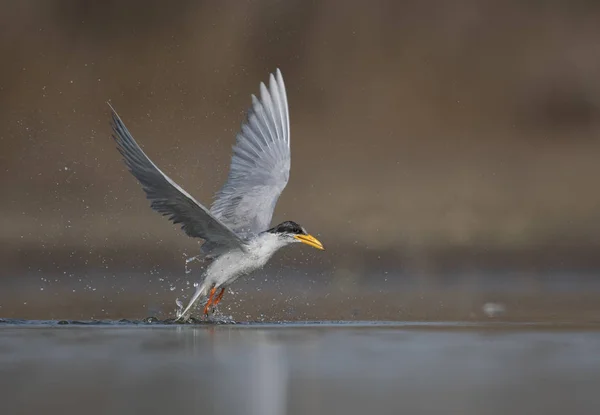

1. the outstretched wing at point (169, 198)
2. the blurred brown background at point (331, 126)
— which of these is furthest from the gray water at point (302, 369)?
the blurred brown background at point (331, 126)

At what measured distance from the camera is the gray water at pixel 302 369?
825cm

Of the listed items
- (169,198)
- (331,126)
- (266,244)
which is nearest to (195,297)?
(266,244)

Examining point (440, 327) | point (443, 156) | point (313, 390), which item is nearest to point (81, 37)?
point (443, 156)

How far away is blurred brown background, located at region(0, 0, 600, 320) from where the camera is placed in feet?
62.7

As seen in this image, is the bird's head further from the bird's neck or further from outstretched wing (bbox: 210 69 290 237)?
outstretched wing (bbox: 210 69 290 237)

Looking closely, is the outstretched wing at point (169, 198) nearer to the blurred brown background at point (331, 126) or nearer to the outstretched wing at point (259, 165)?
the outstretched wing at point (259, 165)

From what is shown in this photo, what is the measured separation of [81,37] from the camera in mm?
22719

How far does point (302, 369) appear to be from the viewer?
974 cm

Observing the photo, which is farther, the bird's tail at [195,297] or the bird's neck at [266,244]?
the bird's tail at [195,297]

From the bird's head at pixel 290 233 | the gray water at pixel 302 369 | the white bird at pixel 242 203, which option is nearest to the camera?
the gray water at pixel 302 369

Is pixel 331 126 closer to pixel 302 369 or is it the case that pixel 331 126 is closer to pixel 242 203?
pixel 242 203

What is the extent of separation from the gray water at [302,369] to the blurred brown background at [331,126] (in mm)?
5546

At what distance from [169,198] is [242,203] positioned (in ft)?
6.22

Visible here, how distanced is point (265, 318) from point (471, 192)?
6.96 metres
